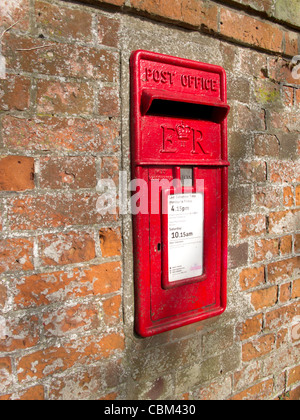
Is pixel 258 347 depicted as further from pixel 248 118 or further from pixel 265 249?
pixel 248 118

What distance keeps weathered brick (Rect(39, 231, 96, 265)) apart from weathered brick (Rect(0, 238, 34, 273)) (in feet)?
0.12

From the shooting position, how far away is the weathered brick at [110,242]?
1023 millimetres

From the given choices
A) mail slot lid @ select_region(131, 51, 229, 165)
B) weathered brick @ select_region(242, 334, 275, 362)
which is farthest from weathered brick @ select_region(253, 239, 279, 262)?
mail slot lid @ select_region(131, 51, 229, 165)

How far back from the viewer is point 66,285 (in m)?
0.96

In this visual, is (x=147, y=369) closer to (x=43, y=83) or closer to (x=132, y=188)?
(x=132, y=188)

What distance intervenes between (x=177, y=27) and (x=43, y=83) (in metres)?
0.58

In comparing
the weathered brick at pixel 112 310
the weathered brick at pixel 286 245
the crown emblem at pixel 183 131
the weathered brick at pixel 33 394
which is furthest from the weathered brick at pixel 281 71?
the weathered brick at pixel 33 394

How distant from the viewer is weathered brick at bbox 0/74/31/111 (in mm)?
843

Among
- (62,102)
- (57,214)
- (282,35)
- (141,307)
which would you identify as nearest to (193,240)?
(141,307)

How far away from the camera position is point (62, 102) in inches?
36.4

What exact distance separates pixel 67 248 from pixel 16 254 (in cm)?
15

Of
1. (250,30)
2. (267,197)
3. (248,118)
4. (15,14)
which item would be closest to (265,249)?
(267,197)

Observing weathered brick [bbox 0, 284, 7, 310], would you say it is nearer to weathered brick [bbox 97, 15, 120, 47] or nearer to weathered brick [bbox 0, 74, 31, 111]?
weathered brick [bbox 0, 74, 31, 111]

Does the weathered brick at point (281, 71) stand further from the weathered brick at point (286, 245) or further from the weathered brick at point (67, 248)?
the weathered brick at point (67, 248)
